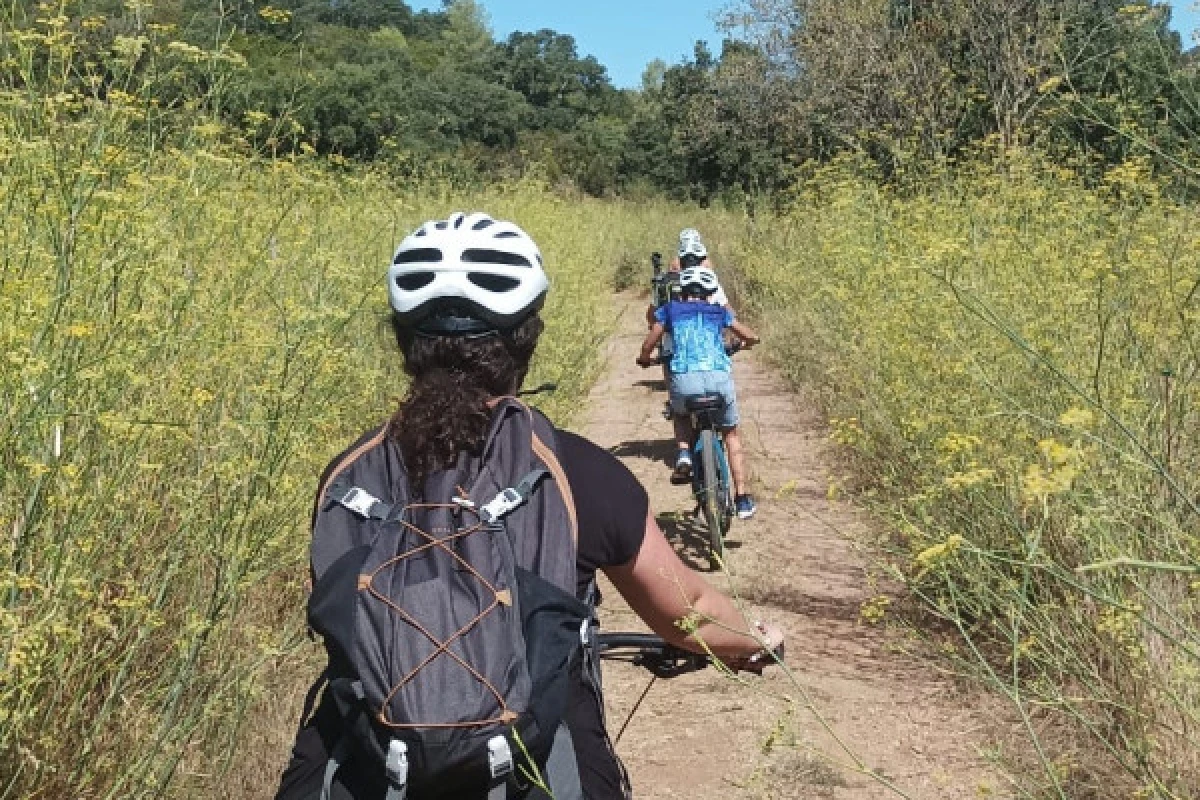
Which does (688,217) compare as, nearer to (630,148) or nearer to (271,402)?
(630,148)

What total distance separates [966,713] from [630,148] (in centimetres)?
3115

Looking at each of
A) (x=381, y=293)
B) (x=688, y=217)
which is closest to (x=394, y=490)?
(x=381, y=293)

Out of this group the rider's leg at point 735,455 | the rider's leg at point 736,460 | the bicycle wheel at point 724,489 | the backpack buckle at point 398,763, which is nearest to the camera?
the backpack buckle at point 398,763

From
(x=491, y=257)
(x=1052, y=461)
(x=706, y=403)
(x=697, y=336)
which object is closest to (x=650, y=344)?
(x=697, y=336)

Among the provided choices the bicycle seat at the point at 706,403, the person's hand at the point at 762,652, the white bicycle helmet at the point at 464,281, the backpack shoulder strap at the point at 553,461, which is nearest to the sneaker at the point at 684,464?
the bicycle seat at the point at 706,403

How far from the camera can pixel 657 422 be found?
9.68m

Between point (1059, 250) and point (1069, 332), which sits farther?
point (1059, 250)

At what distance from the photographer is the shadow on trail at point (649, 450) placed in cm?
832

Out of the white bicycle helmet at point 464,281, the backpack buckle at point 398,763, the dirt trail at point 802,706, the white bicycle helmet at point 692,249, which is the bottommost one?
Answer: the dirt trail at point 802,706

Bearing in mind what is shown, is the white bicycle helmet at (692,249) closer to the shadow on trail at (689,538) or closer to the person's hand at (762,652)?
the shadow on trail at (689,538)

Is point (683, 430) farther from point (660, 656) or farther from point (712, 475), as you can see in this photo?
point (660, 656)

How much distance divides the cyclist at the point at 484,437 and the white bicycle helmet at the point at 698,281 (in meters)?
4.23

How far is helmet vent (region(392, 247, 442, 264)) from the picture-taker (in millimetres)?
2068

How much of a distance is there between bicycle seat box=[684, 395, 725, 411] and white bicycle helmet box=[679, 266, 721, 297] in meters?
0.64
